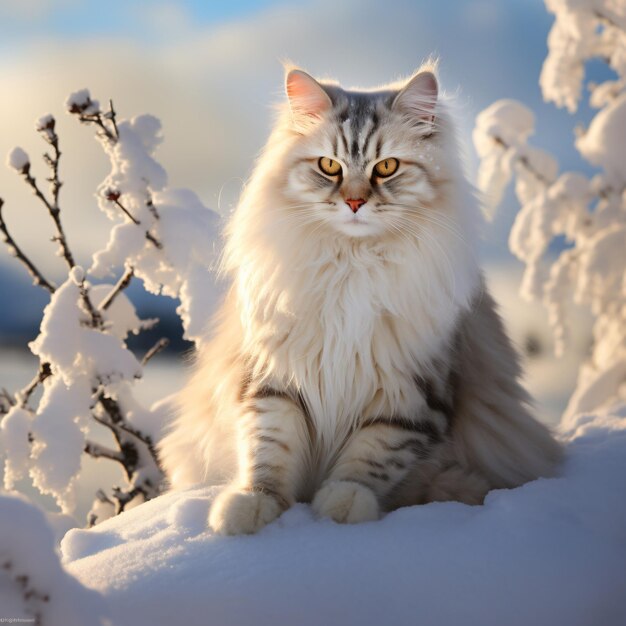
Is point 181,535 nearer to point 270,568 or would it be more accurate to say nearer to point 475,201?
point 270,568

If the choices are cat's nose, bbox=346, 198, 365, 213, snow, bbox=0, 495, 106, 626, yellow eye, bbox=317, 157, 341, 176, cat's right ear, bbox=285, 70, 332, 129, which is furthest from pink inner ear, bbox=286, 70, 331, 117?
snow, bbox=0, 495, 106, 626

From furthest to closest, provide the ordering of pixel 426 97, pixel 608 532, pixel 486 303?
pixel 486 303 < pixel 426 97 < pixel 608 532

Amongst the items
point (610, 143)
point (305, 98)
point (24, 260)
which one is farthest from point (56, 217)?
point (610, 143)

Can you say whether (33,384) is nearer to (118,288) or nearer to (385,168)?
(118,288)

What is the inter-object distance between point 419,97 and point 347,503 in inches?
39.1

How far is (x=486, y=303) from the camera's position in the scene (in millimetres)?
2053

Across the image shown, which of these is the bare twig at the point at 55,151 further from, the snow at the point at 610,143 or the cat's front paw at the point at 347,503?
the snow at the point at 610,143

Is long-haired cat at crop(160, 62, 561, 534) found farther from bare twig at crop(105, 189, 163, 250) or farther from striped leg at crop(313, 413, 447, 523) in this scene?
bare twig at crop(105, 189, 163, 250)

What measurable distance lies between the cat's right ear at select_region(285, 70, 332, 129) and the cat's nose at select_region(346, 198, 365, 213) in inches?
11.1

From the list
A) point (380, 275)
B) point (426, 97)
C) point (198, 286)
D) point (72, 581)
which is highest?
point (426, 97)

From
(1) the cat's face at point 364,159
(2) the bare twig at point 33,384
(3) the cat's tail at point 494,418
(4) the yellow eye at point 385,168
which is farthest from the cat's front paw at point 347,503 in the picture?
(2) the bare twig at point 33,384

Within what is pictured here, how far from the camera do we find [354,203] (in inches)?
63.6

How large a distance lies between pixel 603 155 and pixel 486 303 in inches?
91.6

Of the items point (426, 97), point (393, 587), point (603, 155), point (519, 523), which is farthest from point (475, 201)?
point (603, 155)
